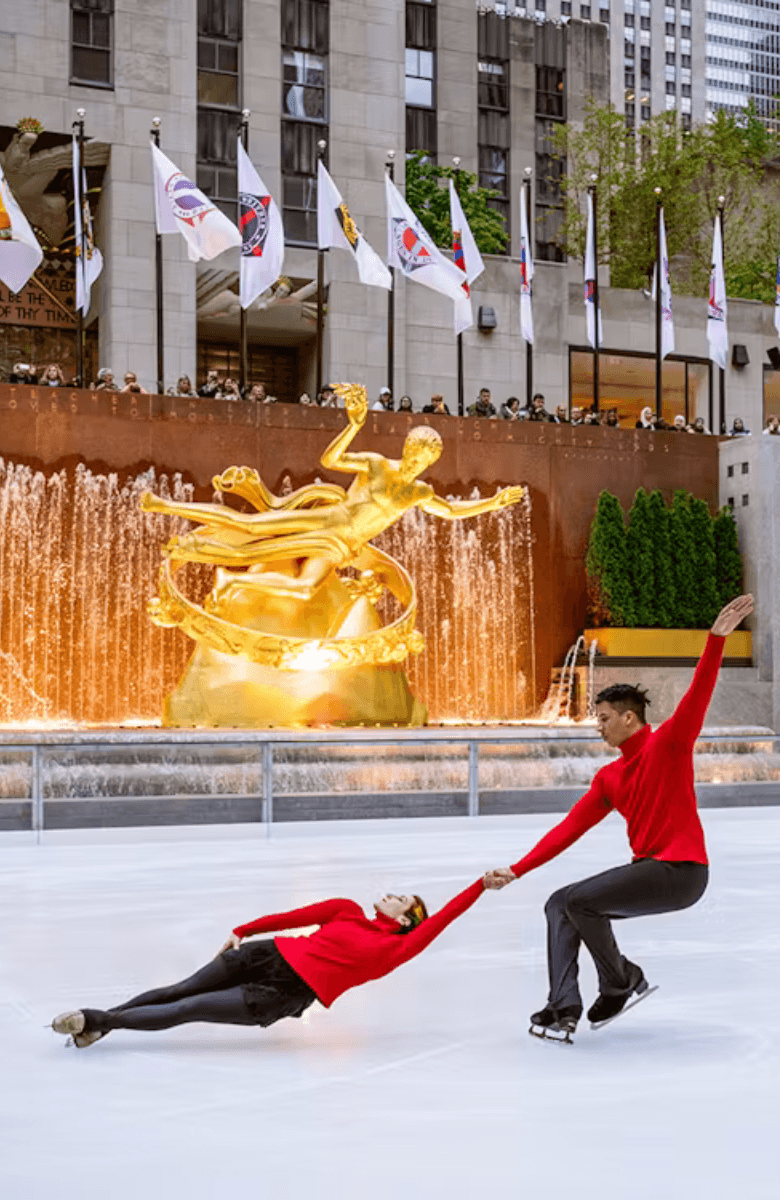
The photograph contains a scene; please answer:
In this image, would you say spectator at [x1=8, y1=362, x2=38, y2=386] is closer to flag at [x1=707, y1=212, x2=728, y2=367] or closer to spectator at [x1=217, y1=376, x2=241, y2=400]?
spectator at [x1=217, y1=376, x2=241, y2=400]

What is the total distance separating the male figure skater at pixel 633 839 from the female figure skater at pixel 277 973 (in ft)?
1.24

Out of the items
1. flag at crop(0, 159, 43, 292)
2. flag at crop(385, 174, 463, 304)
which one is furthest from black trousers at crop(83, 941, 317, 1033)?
flag at crop(385, 174, 463, 304)

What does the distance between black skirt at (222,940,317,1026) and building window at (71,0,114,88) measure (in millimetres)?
32781

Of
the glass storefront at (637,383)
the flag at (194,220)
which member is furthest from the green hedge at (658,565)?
the glass storefront at (637,383)

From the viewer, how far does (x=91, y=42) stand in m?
35.1

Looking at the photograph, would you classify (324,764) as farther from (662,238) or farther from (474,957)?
(662,238)

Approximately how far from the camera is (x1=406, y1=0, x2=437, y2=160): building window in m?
42.8

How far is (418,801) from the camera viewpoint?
14.9m

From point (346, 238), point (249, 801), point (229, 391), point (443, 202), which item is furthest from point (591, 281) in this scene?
point (249, 801)

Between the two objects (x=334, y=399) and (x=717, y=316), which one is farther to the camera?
(x=717, y=316)

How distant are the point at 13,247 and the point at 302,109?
17560mm

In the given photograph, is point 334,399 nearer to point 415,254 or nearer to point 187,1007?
point 415,254

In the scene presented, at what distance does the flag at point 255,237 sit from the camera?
24.4m

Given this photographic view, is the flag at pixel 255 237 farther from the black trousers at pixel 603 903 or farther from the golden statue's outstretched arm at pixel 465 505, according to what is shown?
the black trousers at pixel 603 903
